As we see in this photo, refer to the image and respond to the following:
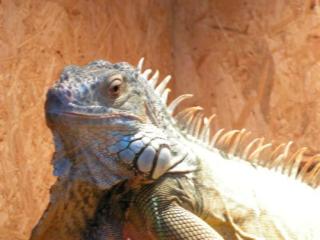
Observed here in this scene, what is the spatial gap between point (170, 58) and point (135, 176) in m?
2.14

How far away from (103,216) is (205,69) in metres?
2.02

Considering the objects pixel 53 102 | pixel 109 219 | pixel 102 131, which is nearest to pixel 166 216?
pixel 109 219

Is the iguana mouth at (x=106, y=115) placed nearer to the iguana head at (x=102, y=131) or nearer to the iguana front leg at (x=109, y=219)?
the iguana head at (x=102, y=131)

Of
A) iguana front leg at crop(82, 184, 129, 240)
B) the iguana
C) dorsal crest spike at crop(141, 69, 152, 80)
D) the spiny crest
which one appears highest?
dorsal crest spike at crop(141, 69, 152, 80)

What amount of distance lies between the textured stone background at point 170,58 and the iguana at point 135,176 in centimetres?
104

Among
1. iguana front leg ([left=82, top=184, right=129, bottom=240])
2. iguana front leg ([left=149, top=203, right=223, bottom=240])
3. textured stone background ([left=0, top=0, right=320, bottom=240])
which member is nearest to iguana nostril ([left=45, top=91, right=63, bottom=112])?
iguana front leg ([left=82, top=184, right=129, bottom=240])

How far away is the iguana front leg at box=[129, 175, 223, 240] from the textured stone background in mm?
1147

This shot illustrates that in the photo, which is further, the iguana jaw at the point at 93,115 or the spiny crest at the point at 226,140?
the spiny crest at the point at 226,140

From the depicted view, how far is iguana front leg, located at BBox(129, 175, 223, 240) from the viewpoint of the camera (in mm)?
1827

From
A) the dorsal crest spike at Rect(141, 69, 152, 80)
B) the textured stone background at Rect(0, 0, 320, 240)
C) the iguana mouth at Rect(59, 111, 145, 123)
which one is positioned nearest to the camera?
the iguana mouth at Rect(59, 111, 145, 123)

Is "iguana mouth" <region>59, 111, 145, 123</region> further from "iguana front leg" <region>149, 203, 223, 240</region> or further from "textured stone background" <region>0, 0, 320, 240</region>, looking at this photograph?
"textured stone background" <region>0, 0, 320, 240</region>

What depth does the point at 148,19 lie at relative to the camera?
12.4 ft

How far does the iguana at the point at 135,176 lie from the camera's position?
1.84 m

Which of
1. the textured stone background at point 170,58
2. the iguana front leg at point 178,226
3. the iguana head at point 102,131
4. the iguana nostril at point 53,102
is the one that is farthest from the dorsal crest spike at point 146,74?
the textured stone background at point 170,58
